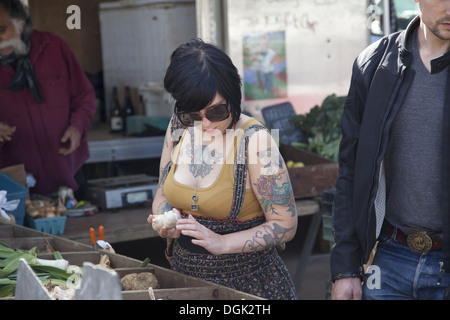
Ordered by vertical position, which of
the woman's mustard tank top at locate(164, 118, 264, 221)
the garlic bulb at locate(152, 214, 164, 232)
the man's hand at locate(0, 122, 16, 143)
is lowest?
the garlic bulb at locate(152, 214, 164, 232)

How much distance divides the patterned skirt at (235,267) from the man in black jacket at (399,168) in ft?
0.96

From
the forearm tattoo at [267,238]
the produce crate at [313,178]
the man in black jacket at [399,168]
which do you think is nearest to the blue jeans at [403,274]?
the man in black jacket at [399,168]

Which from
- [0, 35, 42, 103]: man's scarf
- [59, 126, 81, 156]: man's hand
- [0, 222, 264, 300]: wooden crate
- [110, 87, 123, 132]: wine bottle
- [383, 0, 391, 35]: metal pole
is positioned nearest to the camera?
[0, 222, 264, 300]: wooden crate

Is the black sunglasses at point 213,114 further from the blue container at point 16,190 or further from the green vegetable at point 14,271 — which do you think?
the blue container at point 16,190

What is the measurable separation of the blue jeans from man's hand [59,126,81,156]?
2.65 metres

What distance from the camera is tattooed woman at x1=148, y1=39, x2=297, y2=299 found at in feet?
7.16

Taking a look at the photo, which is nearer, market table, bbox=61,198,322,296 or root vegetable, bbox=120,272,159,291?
root vegetable, bbox=120,272,159,291

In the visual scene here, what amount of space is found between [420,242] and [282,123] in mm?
3267

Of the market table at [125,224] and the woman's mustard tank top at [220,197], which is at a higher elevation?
the woman's mustard tank top at [220,197]

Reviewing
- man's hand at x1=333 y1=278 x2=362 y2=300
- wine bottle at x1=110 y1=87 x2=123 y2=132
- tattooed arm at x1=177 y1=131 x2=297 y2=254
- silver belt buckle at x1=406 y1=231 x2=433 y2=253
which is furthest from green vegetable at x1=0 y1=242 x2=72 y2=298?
wine bottle at x1=110 y1=87 x2=123 y2=132

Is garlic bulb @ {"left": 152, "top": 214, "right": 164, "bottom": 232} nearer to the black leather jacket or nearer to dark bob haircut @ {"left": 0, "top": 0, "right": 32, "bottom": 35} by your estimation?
the black leather jacket

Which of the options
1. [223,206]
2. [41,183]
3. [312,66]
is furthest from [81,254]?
[312,66]

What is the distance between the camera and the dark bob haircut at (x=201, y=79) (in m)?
2.16
